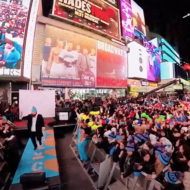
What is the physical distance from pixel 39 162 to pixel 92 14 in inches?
890

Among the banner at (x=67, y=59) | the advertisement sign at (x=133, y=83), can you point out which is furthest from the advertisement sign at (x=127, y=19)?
the banner at (x=67, y=59)

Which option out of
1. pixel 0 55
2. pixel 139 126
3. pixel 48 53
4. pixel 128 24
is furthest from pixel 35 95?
pixel 128 24

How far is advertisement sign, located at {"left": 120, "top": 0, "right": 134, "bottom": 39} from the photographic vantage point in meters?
30.1

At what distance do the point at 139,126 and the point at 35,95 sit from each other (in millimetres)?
8575

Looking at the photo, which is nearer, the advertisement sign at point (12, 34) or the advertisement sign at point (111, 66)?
the advertisement sign at point (12, 34)

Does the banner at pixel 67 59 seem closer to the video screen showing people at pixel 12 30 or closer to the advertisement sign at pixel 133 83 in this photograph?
the video screen showing people at pixel 12 30

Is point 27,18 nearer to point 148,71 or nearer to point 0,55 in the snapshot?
point 0,55

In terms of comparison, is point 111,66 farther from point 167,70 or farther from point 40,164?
point 167,70

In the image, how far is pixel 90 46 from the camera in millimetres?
21969

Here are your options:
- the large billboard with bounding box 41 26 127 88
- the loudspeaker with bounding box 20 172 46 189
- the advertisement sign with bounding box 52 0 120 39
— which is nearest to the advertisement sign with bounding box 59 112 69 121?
the large billboard with bounding box 41 26 127 88

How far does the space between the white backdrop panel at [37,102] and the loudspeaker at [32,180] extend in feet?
27.4

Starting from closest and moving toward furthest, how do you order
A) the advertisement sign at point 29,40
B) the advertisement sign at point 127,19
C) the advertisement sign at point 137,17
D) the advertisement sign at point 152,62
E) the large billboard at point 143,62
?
the advertisement sign at point 29,40
the large billboard at point 143,62
the advertisement sign at point 127,19
the advertisement sign at point 137,17
the advertisement sign at point 152,62

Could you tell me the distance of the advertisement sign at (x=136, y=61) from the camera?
2934 cm

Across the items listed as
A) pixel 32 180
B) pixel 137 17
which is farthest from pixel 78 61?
pixel 137 17
